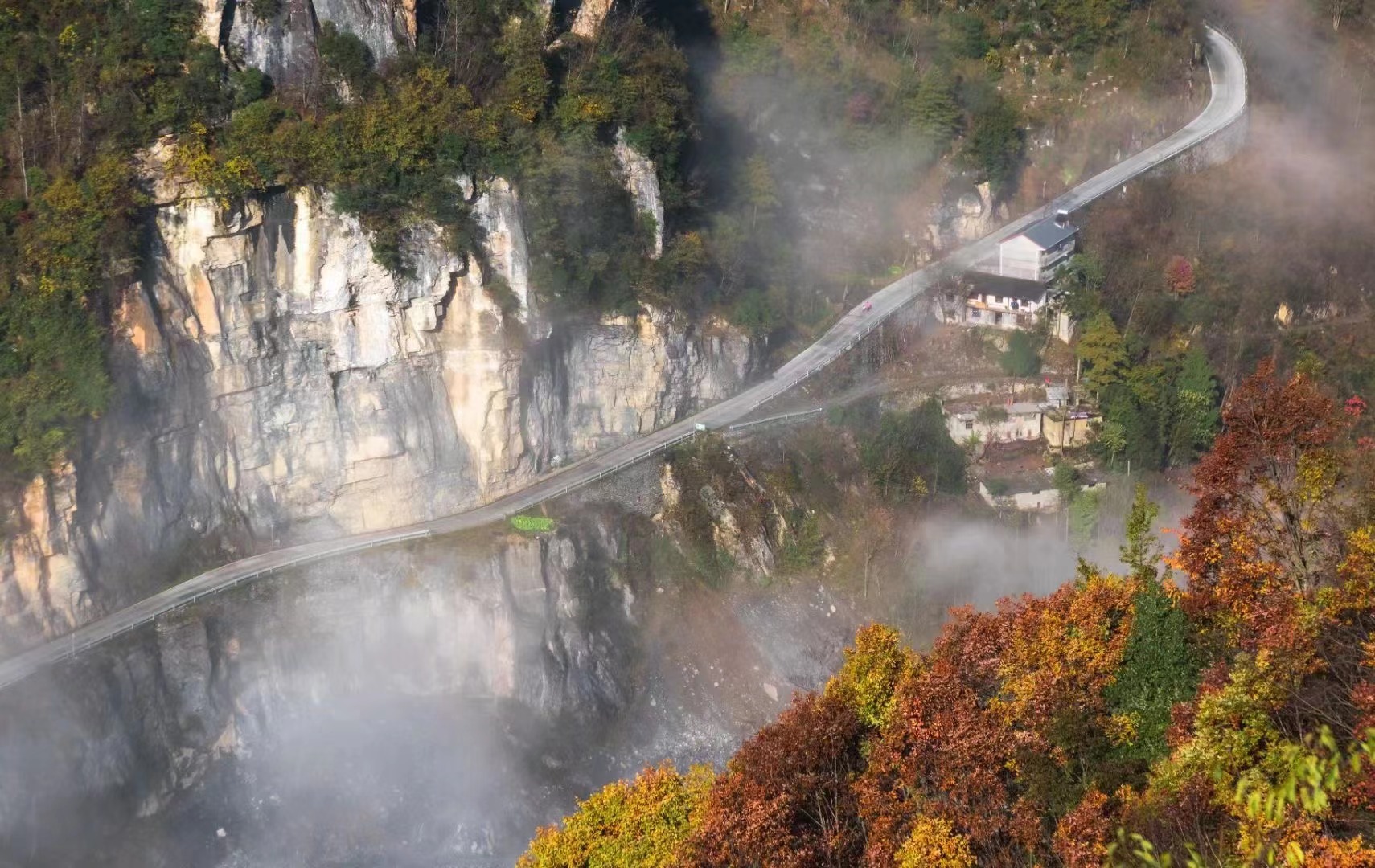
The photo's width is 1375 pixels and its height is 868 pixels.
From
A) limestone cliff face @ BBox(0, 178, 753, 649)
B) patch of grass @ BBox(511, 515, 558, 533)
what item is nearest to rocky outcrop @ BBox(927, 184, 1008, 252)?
limestone cliff face @ BBox(0, 178, 753, 649)

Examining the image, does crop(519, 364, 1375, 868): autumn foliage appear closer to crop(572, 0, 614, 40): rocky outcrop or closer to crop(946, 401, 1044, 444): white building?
crop(946, 401, 1044, 444): white building

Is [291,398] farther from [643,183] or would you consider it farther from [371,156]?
[643,183]

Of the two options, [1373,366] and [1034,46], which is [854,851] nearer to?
[1373,366]

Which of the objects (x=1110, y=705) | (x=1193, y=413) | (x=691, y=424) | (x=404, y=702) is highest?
(x=1110, y=705)

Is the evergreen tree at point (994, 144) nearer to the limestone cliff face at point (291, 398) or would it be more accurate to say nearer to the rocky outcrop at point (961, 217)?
the rocky outcrop at point (961, 217)

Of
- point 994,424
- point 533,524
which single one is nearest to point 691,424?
point 533,524

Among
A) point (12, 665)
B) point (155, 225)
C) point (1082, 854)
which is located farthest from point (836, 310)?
point (1082, 854)

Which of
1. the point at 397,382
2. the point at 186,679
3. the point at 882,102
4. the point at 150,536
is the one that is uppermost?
the point at 882,102
